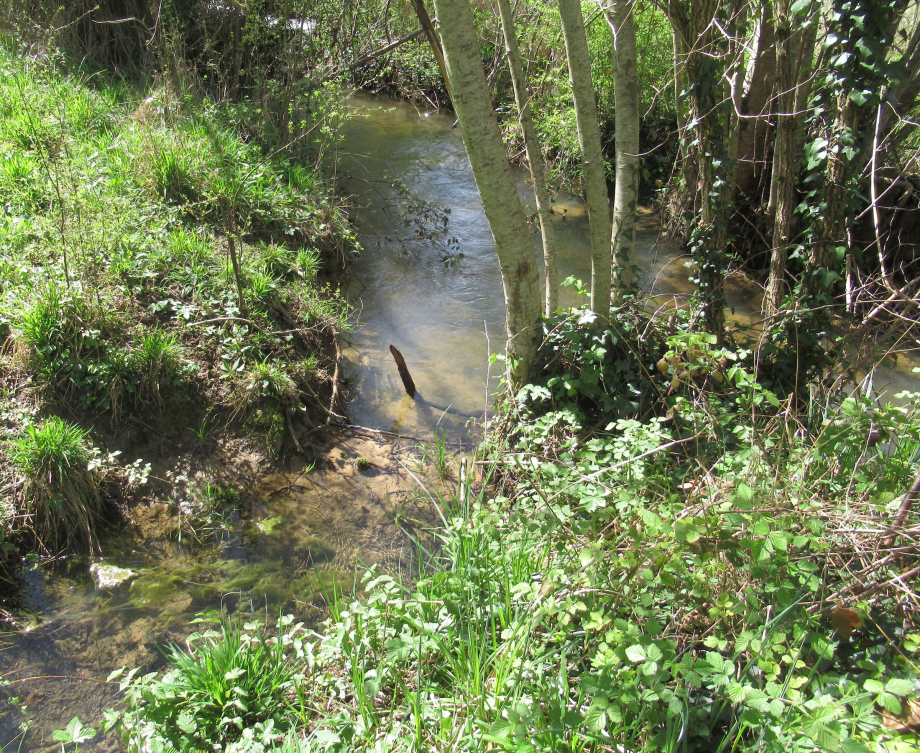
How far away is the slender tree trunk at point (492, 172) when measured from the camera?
3336 mm

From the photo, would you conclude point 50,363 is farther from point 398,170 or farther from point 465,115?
point 398,170

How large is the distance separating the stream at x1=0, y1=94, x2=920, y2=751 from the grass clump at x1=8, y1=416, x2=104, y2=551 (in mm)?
186

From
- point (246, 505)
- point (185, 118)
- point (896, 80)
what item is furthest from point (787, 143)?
point (185, 118)

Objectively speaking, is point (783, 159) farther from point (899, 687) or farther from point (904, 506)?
point (899, 687)

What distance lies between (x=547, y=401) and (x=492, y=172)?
160cm

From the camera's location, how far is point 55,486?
150 inches

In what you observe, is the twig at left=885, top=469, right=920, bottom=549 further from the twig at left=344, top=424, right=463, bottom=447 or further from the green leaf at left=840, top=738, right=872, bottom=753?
the twig at left=344, top=424, right=463, bottom=447

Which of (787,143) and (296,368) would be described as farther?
(296,368)

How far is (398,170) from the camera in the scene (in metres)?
9.34

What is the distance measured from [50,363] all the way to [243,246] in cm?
201

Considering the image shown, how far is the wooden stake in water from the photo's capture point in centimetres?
527

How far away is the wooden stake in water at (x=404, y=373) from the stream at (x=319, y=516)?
7 cm

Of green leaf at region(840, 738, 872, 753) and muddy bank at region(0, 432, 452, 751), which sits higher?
green leaf at region(840, 738, 872, 753)

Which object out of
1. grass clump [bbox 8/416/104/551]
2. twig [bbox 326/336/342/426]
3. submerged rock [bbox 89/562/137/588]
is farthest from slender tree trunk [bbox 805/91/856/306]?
grass clump [bbox 8/416/104/551]
